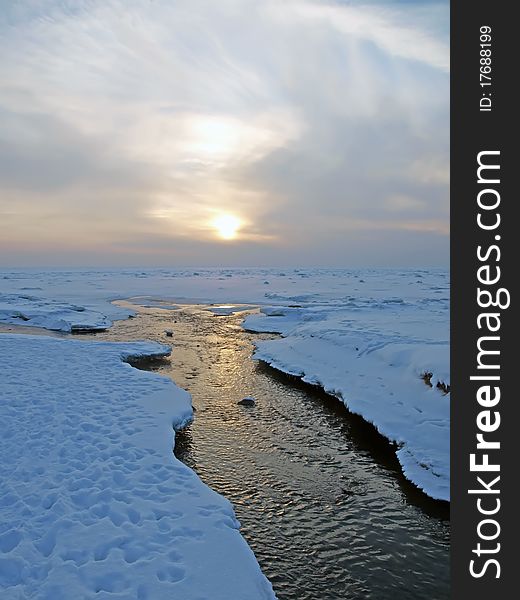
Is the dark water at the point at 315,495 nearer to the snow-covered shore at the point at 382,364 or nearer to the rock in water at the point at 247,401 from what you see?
the rock in water at the point at 247,401

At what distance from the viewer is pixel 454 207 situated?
21.5 ft

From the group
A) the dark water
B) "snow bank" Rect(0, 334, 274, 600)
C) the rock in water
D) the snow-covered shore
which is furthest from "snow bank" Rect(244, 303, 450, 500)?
"snow bank" Rect(0, 334, 274, 600)

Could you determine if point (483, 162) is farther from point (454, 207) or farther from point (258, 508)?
point (258, 508)

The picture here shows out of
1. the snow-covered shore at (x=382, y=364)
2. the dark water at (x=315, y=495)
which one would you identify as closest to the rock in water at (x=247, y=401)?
the dark water at (x=315, y=495)

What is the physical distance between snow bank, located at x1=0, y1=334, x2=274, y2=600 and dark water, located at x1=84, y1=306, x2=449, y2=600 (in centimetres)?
138

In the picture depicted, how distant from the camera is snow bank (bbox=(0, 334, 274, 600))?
20.0ft

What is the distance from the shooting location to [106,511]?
7.77 metres

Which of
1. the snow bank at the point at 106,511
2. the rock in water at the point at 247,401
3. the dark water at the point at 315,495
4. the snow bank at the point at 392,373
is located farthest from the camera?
the rock in water at the point at 247,401

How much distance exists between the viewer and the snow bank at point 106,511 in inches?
240

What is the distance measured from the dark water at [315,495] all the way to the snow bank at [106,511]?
138 cm

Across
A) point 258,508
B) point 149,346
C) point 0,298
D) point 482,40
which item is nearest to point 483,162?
point 482,40

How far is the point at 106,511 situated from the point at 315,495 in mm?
5165

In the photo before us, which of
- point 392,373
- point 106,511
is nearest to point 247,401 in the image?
point 392,373

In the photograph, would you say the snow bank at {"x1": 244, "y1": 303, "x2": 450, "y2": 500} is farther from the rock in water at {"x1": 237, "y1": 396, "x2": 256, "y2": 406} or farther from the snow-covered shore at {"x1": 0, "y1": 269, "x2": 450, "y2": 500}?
the rock in water at {"x1": 237, "y1": 396, "x2": 256, "y2": 406}
